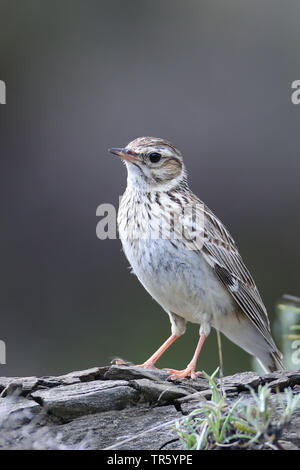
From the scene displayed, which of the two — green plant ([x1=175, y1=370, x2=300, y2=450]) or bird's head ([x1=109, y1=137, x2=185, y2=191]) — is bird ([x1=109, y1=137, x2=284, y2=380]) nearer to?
bird's head ([x1=109, y1=137, x2=185, y2=191])

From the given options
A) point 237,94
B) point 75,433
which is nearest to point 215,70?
point 237,94

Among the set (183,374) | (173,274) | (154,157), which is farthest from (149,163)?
(183,374)

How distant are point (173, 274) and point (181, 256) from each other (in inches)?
6.0

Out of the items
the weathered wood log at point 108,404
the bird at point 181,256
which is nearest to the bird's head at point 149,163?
the bird at point 181,256

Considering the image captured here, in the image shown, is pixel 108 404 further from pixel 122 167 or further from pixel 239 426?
pixel 122 167

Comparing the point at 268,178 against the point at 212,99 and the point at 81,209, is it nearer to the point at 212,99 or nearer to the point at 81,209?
the point at 212,99

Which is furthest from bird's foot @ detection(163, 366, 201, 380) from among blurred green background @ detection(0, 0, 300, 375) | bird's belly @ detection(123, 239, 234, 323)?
blurred green background @ detection(0, 0, 300, 375)

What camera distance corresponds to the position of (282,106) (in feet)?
39.3

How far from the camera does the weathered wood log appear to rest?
181 inches

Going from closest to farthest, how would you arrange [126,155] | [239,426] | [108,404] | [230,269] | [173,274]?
[239,426] < [108,404] < [173,274] < [126,155] < [230,269]

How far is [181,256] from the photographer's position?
6.44m

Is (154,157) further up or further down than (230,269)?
further up

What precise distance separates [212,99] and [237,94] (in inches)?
21.9

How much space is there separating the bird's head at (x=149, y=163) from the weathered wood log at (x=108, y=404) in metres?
2.02
